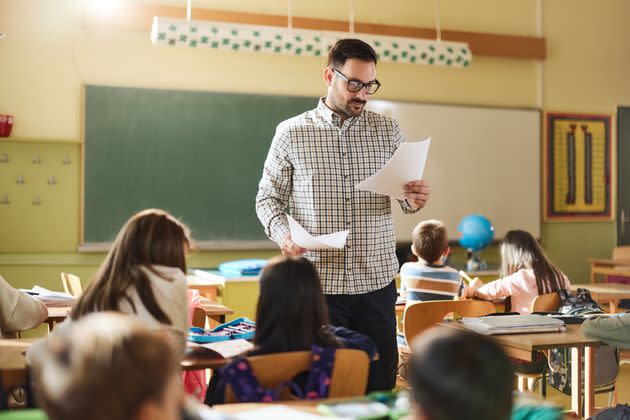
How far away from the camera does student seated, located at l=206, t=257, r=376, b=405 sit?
2.34 m

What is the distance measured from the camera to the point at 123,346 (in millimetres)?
1251

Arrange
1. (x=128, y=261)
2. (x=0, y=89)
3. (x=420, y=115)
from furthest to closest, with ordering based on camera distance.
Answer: (x=420, y=115)
(x=0, y=89)
(x=128, y=261)

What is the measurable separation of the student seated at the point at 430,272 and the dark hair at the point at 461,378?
3189 mm

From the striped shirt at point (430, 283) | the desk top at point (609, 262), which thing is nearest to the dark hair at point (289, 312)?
the striped shirt at point (430, 283)

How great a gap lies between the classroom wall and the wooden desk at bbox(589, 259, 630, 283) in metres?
0.21

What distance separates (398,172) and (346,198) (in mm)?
235

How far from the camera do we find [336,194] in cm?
295

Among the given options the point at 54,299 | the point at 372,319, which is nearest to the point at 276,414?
the point at 372,319

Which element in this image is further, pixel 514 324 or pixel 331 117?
pixel 514 324

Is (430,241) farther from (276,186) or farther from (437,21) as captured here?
(437,21)

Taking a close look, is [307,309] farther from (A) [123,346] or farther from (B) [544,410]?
(A) [123,346]

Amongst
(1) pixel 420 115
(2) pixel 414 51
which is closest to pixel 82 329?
(2) pixel 414 51

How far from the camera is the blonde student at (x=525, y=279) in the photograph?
176 inches

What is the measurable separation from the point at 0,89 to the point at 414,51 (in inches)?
124
